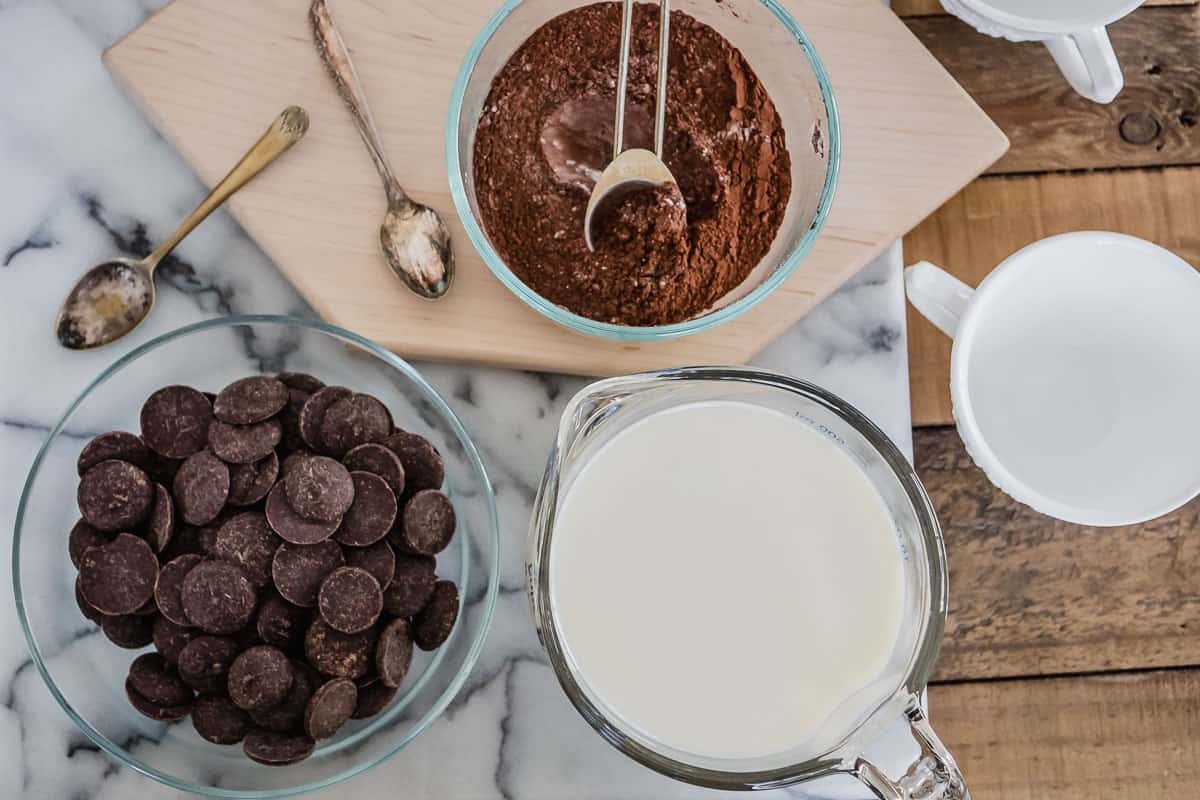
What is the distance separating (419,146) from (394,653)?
54 centimetres

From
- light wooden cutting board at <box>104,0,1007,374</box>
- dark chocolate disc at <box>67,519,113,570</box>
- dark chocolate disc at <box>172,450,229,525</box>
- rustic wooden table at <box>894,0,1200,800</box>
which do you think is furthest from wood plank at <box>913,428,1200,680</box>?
dark chocolate disc at <box>67,519,113,570</box>

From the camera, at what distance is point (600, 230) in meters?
1.14

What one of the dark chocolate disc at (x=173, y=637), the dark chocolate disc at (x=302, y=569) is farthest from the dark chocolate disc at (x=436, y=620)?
the dark chocolate disc at (x=173, y=637)

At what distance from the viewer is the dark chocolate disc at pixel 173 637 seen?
106 cm

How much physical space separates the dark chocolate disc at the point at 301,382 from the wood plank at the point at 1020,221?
Answer: 2.17ft

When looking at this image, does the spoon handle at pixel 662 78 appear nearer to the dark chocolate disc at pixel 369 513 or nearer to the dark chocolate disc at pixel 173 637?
the dark chocolate disc at pixel 369 513

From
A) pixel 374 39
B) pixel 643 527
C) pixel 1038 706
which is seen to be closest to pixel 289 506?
pixel 643 527

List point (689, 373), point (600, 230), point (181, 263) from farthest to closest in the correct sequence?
point (181, 263), point (600, 230), point (689, 373)

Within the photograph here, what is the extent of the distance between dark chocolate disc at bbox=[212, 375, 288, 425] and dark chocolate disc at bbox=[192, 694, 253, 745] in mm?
267

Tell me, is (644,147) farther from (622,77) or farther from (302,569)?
(302,569)

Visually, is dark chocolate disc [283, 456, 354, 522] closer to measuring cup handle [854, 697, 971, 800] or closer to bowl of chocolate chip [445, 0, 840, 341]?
bowl of chocolate chip [445, 0, 840, 341]

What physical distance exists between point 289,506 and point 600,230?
1.34ft

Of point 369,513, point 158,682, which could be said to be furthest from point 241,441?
point 158,682

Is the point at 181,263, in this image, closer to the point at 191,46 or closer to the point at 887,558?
the point at 191,46
